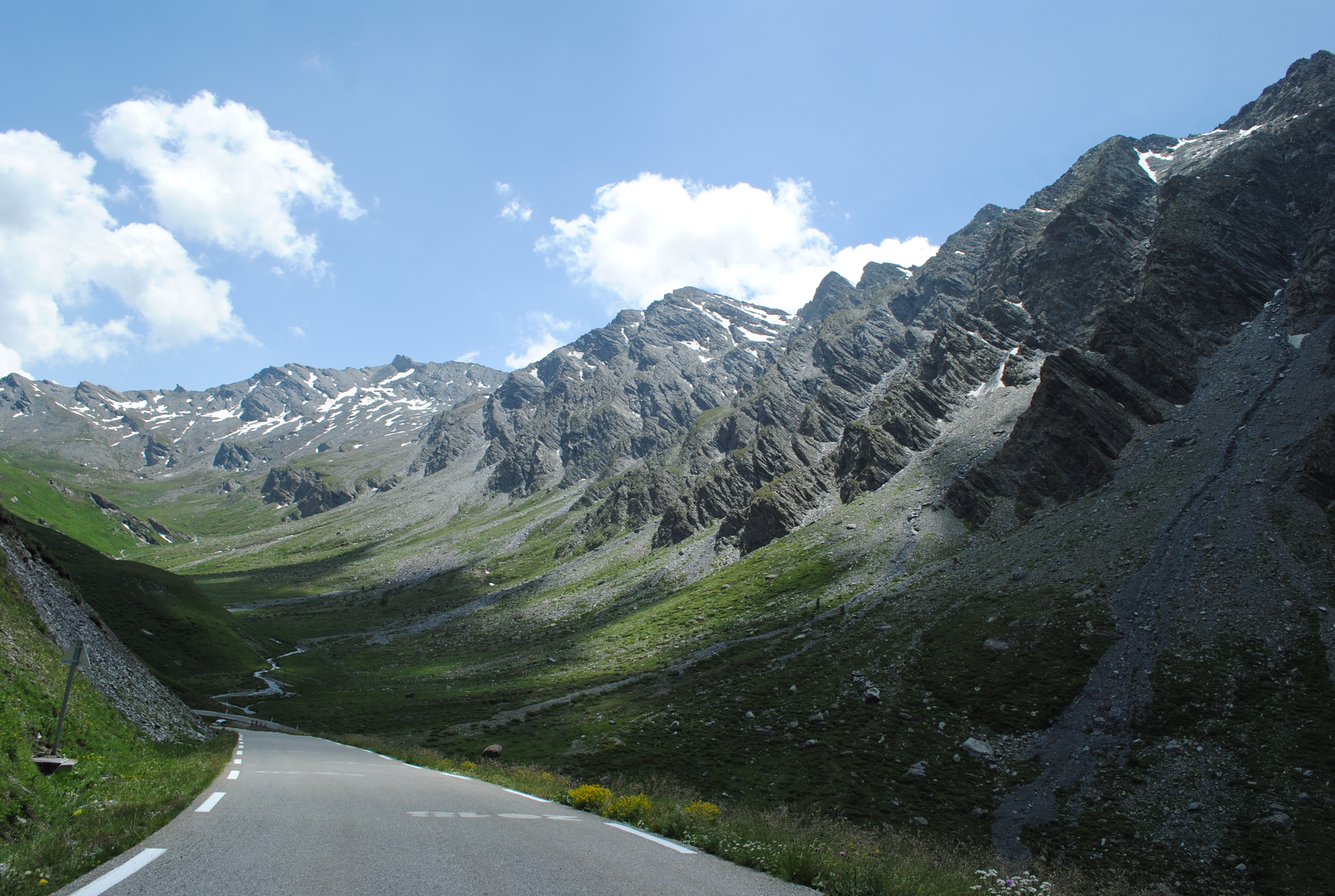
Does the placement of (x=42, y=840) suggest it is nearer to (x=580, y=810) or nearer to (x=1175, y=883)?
(x=580, y=810)

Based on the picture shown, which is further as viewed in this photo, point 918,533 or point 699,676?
point 918,533

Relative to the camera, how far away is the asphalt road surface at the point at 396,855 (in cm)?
832

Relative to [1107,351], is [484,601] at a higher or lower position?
lower

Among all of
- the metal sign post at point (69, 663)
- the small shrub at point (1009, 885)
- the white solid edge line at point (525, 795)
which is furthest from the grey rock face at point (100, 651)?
the small shrub at point (1009, 885)

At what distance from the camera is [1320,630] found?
142 ft

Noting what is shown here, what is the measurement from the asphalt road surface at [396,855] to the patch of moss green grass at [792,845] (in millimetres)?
734

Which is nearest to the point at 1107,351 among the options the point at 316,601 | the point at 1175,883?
the point at 1175,883

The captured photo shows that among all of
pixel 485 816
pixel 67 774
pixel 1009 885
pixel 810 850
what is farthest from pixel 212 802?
pixel 1009 885

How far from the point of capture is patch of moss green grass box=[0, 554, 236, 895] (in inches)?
348

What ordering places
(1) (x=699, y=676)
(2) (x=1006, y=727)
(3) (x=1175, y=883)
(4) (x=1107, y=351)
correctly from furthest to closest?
1. (4) (x=1107, y=351)
2. (1) (x=699, y=676)
3. (2) (x=1006, y=727)
4. (3) (x=1175, y=883)

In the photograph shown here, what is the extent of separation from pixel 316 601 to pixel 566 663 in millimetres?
132529

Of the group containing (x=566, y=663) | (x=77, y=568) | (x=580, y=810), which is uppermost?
(x=77, y=568)

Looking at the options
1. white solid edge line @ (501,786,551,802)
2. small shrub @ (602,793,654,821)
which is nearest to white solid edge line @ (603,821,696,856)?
small shrub @ (602,793,654,821)

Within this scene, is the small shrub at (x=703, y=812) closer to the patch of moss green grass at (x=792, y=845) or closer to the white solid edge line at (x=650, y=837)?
the patch of moss green grass at (x=792, y=845)
